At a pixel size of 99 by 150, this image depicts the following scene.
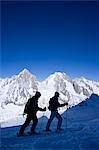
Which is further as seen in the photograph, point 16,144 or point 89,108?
point 89,108

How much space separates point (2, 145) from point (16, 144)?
66cm

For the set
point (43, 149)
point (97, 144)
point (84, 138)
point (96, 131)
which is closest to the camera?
point (43, 149)

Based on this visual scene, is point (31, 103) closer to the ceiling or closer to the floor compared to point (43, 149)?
closer to the ceiling

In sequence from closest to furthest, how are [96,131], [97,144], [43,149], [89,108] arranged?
1. [43,149]
2. [97,144]
3. [96,131]
4. [89,108]

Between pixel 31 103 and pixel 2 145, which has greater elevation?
pixel 31 103

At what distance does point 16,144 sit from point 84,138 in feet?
10.5

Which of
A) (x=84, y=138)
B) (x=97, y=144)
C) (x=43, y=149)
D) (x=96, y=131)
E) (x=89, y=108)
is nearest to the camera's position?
(x=43, y=149)

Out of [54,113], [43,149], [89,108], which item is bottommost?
[43,149]

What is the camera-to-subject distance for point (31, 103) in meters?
20.4

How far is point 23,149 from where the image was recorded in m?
15.5

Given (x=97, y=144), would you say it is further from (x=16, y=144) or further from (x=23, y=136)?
(x=23, y=136)

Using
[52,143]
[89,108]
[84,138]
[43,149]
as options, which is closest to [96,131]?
Answer: [84,138]

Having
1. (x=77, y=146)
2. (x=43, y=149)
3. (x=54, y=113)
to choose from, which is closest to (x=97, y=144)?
(x=77, y=146)

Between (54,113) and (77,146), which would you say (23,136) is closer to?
(54,113)
